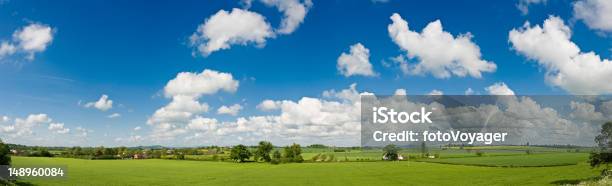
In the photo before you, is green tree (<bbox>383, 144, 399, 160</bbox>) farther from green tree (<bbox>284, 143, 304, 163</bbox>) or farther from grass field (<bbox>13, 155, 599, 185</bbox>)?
grass field (<bbox>13, 155, 599, 185</bbox>)

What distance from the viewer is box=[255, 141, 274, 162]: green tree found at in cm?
17488

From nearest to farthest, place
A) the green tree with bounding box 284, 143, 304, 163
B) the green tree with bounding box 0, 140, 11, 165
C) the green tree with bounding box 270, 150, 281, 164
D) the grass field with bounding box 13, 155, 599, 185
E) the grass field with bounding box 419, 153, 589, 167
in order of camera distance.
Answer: the green tree with bounding box 0, 140, 11, 165
the grass field with bounding box 13, 155, 599, 185
the grass field with bounding box 419, 153, 589, 167
the green tree with bounding box 270, 150, 281, 164
the green tree with bounding box 284, 143, 304, 163

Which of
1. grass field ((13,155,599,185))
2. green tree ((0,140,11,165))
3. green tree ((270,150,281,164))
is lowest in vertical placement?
grass field ((13,155,599,185))

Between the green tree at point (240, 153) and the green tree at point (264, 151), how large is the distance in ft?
11.8

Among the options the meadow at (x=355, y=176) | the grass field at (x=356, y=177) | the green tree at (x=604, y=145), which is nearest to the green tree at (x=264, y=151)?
the meadow at (x=355, y=176)

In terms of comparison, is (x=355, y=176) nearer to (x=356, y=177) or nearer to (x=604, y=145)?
(x=356, y=177)

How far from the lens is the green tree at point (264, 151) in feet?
574

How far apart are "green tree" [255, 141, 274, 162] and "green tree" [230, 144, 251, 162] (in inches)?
142

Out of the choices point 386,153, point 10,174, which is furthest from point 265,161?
point 10,174

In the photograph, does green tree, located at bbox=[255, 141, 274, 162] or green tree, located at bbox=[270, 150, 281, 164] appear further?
green tree, located at bbox=[255, 141, 274, 162]

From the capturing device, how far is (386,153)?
176 m

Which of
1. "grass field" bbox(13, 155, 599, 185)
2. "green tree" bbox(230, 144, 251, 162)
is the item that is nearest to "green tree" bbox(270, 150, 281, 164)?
"green tree" bbox(230, 144, 251, 162)

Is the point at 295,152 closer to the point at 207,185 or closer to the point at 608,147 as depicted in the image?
the point at 207,185

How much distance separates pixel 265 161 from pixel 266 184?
303ft
